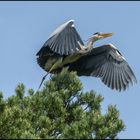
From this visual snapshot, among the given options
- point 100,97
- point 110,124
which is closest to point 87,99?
point 100,97

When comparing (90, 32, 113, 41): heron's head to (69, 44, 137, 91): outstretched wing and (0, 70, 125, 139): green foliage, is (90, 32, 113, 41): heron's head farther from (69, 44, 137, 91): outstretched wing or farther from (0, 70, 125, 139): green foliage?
(0, 70, 125, 139): green foliage

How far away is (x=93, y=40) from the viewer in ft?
59.9

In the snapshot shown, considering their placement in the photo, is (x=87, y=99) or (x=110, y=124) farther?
(x=87, y=99)

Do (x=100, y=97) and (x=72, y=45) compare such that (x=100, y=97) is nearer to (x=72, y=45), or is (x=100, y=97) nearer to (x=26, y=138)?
(x=72, y=45)

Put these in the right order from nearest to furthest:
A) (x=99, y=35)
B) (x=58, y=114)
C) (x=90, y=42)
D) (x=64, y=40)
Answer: (x=58, y=114) → (x=64, y=40) → (x=90, y=42) → (x=99, y=35)

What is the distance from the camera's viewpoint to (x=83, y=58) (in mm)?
18359

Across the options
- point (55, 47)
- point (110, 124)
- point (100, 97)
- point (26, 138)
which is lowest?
point (26, 138)

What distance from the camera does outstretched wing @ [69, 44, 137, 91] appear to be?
58.7 ft

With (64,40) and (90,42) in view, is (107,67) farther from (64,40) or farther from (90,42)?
(64,40)

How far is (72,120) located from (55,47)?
216 centimetres

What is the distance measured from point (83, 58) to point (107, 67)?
0.54 metres

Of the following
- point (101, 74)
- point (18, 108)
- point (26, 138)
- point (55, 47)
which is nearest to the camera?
point (26, 138)

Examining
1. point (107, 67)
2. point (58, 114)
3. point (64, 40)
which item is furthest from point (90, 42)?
point (58, 114)

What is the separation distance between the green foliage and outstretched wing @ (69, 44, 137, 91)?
2597mm
